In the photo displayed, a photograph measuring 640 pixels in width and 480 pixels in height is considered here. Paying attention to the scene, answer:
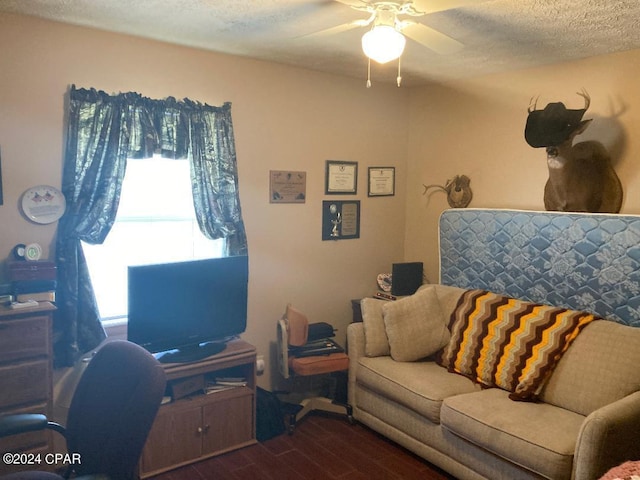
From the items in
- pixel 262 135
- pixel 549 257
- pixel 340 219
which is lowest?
pixel 549 257

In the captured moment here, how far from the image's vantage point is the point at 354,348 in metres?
3.65

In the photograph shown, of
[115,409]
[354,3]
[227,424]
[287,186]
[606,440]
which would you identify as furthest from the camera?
[287,186]

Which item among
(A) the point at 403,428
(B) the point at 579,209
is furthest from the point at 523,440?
(B) the point at 579,209

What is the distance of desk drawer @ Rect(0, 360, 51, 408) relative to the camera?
2.61m

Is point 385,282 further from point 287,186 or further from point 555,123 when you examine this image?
point 555,123

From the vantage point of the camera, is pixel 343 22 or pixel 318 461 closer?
pixel 343 22

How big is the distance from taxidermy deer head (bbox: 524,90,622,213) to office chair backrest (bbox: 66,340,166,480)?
263 centimetres

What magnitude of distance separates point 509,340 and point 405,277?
1.24 m

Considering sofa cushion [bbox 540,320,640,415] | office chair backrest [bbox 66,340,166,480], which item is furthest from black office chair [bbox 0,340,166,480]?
sofa cushion [bbox 540,320,640,415]

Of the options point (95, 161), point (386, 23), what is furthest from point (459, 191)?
point (95, 161)

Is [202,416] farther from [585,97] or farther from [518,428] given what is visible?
[585,97]

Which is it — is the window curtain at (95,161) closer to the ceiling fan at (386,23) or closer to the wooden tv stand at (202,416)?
the wooden tv stand at (202,416)

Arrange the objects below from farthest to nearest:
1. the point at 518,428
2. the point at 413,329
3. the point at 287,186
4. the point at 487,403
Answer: the point at 287,186 < the point at 413,329 < the point at 487,403 < the point at 518,428

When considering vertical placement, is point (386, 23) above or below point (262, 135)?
above
